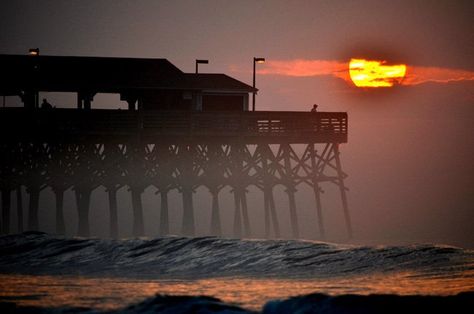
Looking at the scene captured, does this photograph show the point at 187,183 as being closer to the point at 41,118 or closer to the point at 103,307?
the point at 41,118

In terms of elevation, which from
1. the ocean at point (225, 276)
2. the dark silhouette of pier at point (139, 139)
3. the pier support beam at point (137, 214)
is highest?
the dark silhouette of pier at point (139, 139)

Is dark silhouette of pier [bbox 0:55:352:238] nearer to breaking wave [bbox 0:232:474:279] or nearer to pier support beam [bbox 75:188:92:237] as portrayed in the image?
pier support beam [bbox 75:188:92:237]

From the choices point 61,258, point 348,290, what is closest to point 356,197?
point 61,258

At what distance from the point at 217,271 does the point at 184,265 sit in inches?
69.7

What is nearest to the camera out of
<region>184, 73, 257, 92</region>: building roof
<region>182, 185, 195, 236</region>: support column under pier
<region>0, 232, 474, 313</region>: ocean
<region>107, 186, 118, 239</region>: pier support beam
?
<region>0, 232, 474, 313</region>: ocean

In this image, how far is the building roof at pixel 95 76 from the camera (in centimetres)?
4497

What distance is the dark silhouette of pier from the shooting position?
43.5m

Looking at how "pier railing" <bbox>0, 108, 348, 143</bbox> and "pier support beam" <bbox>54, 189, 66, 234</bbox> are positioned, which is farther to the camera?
"pier support beam" <bbox>54, 189, 66, 234</bbox>

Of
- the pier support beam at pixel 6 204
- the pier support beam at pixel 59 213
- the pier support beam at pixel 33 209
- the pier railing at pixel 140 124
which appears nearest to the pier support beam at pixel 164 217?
the pier railing at pixel 140 124

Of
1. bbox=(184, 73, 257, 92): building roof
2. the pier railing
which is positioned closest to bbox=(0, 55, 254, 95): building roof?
bbox=(184, 73, 257, 92): building roof

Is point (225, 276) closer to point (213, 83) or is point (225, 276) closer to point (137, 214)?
point (137, 214)

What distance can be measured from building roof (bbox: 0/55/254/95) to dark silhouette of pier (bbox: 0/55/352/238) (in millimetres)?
41

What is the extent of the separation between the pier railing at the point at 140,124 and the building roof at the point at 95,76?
1854 mm

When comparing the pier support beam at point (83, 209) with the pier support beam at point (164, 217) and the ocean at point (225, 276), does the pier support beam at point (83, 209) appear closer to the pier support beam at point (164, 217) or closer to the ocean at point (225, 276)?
the pier support beam at point (164, 217)
